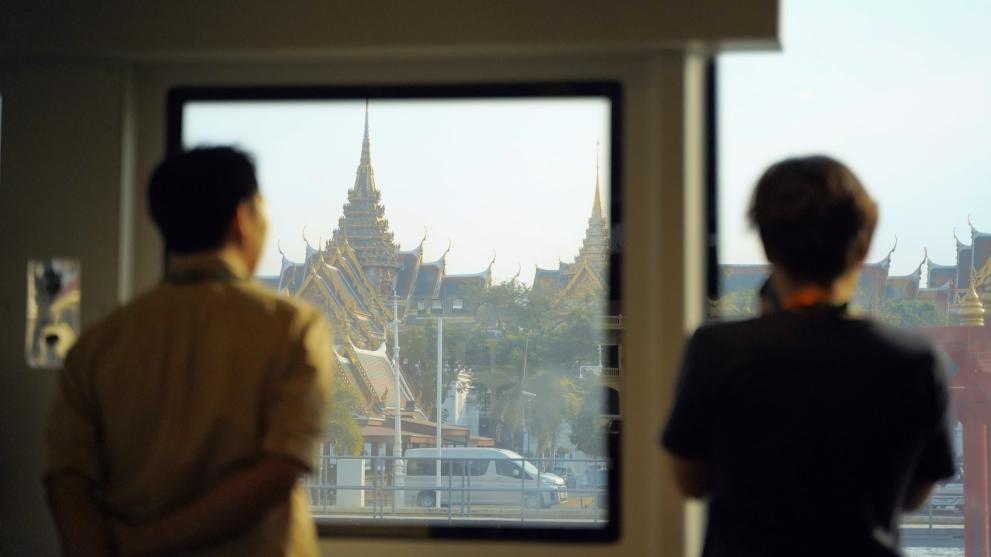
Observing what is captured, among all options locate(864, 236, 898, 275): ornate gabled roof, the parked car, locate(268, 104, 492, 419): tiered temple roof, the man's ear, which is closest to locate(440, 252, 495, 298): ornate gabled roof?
locate(268, 104, 492, 419): tiered temple roof

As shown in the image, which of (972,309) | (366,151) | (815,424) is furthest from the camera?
(366,151)

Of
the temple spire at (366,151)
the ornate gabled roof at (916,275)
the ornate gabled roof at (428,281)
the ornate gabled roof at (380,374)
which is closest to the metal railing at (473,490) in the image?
the ornate gabled roof at (380,374)

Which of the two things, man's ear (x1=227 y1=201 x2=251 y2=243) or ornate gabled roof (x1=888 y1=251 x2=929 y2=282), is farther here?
ornate gabled roof (x1=888 y1=251 x2=929 y2=282)

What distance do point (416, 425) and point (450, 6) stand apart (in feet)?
3.39

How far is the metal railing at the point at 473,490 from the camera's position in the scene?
2539 mm

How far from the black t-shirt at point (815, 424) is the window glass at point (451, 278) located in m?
1.12

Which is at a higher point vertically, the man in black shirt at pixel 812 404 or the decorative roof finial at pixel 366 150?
the decorative roof finial at pixel 366 150

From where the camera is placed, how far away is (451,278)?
8.57 ft

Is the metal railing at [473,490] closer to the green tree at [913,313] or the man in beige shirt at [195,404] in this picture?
the green tree at [913,313]

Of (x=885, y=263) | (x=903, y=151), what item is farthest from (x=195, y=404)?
(x=903, y=151)

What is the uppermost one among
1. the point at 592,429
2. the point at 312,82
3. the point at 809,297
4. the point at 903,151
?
the point at 312,82

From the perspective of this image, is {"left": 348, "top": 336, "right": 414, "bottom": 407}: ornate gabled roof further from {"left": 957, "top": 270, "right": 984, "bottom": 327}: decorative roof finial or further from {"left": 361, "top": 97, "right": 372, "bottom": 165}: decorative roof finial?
{"left": 957, "top": 270, "right": 984, "bottom": 327}: decorative roof finial

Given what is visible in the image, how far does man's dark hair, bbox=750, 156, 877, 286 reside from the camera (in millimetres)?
1450

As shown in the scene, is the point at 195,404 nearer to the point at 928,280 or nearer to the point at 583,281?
the point at 583,281
